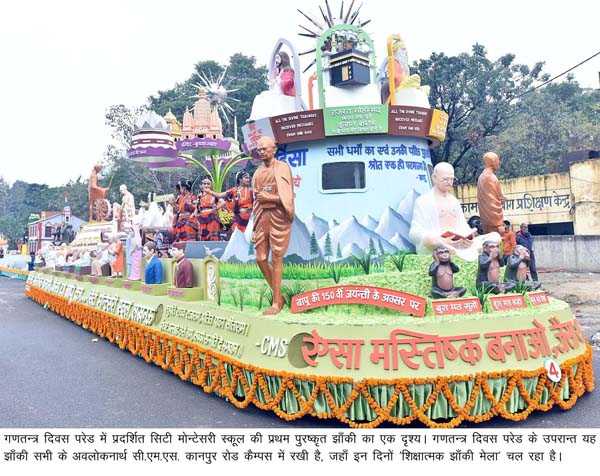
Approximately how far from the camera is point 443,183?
714 cm

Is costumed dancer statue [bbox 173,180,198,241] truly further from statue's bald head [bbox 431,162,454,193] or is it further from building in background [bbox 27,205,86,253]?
building in background [bbox 27,205,86,253]

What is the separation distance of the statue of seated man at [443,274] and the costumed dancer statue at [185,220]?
675 centimetres

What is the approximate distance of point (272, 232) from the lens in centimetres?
611

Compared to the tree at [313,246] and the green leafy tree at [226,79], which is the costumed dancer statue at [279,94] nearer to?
the tree at [313,246]

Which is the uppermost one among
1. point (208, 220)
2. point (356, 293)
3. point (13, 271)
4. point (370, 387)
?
point (208, 220)

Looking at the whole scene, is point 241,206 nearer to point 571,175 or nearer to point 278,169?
point 278,169

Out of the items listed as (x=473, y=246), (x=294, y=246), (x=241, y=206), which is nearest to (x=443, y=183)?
(x=473, y=246)

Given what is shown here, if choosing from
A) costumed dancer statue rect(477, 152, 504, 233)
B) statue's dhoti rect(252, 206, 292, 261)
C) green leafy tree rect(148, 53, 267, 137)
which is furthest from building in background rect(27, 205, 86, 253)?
costumed dancer statue rect(477, 152, 504, 233)

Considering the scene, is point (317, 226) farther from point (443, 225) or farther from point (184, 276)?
point (184, 276)

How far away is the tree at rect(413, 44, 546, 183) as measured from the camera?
2469 cm

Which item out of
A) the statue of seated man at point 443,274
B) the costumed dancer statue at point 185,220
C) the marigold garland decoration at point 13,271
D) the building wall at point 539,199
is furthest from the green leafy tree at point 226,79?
the statue of seated man at point 443,274

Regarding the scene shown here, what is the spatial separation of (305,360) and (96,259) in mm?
9883

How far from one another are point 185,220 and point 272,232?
6128 millimetres

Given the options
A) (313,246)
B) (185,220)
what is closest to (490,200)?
(313,246)
